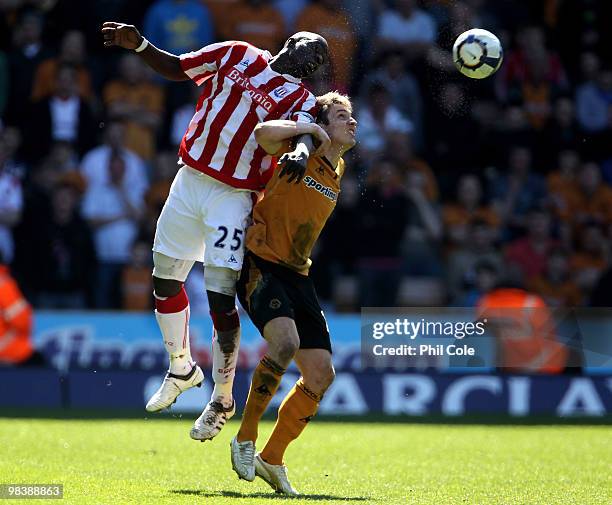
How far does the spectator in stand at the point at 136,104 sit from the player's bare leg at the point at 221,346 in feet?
23.1

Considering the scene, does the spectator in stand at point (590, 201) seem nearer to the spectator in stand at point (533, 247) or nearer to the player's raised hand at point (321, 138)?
the spectator in stand at point (533, 247)

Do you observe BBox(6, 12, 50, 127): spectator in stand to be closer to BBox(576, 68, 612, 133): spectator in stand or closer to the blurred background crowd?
the blurred background crowd

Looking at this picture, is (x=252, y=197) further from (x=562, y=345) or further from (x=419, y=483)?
(x=562, y=345)

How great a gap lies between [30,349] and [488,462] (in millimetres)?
5741

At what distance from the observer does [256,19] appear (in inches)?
587

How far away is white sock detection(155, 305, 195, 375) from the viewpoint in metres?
8.37

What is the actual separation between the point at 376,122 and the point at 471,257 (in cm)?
190

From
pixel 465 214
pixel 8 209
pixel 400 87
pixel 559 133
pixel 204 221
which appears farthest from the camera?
pixel 559 133

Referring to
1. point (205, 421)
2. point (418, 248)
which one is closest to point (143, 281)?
point (418, 248)

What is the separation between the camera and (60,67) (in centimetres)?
1471

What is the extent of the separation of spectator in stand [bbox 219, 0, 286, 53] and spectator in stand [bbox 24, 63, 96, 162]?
6.34ft

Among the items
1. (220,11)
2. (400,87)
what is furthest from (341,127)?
(220,11)

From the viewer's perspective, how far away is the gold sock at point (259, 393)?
7.61 metres

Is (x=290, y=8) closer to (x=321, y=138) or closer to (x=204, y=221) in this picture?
(x=204, y=221)
